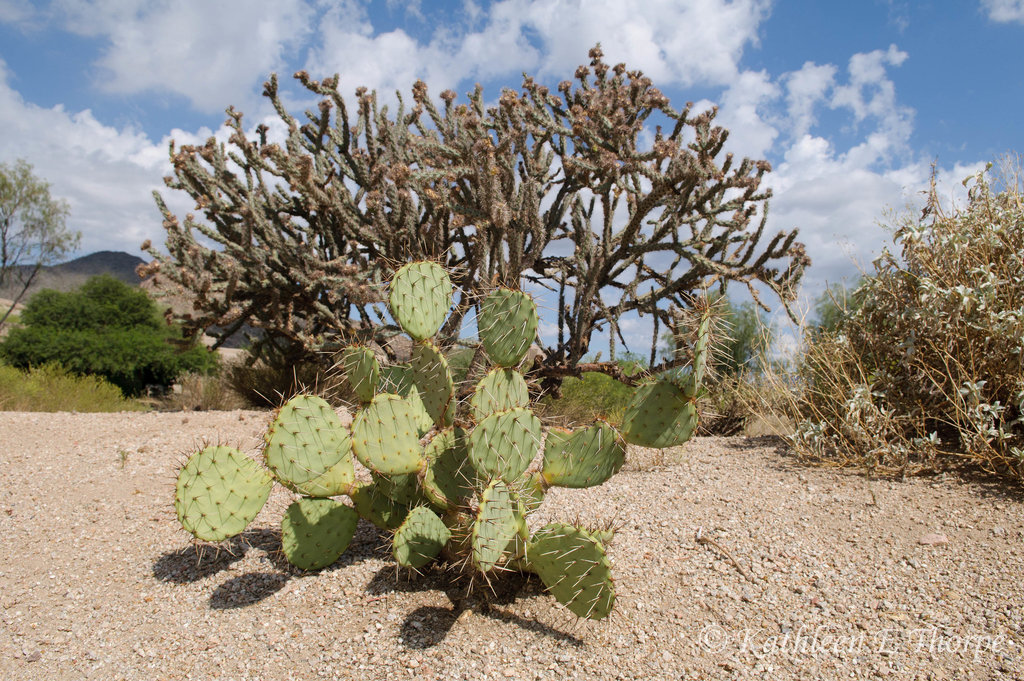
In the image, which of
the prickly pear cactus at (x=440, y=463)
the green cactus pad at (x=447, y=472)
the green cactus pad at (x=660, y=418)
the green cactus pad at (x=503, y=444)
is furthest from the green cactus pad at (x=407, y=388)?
the green cactus pad at (x=660, y=418)

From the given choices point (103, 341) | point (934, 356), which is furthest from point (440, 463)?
point (103, 341)

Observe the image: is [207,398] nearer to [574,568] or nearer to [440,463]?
[440,463]

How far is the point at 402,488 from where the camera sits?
3232 millimetres

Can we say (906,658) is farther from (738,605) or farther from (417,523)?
(417,523)

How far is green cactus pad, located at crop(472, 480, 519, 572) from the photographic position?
2527 mm

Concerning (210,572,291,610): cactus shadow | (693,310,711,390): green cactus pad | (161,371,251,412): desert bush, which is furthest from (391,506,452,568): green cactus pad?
(161,371,251,412): desert bush

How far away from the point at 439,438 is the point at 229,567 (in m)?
1.40

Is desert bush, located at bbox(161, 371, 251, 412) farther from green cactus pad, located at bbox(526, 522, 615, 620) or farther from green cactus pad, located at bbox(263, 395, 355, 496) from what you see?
green cactus pad, located at bbox(526, 522, 615, 620)

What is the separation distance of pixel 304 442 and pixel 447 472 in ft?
2.16

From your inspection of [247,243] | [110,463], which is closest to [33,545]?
[110,463]

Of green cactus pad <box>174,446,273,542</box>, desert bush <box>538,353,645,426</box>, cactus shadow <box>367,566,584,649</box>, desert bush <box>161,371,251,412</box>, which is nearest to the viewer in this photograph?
cactus shadow <box>367,566,584,649</box>

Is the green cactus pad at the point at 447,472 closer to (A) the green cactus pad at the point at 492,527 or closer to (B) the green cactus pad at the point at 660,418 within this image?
(A) the green cactus pad at the point at 492,527

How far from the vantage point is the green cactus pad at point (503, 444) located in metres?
2.71

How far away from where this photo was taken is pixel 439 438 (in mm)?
3131
